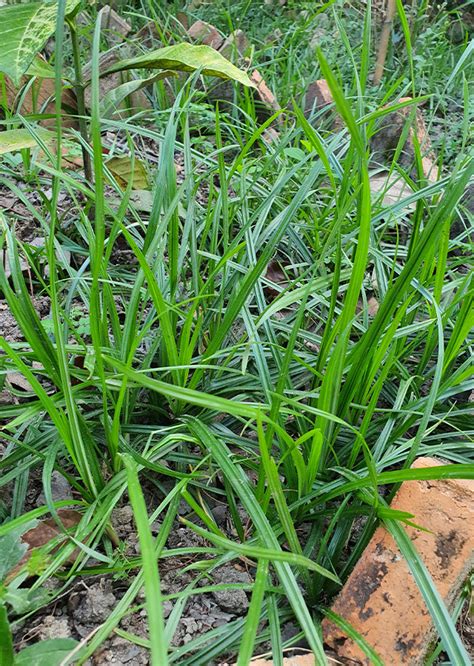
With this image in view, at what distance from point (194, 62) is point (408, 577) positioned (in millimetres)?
1119

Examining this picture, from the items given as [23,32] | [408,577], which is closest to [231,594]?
[408,577]

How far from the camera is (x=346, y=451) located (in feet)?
3.59

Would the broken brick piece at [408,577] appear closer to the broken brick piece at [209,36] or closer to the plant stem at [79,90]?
the plant stem at [79,90]

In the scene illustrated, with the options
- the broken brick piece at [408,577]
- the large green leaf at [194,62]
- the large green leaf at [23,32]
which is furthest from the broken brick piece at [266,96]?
the broken brick piece at [408,577]

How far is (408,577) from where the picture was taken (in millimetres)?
871

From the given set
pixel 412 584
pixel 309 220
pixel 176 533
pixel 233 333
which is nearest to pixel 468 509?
pixel 412 584

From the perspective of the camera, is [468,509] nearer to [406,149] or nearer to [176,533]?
[176,533]

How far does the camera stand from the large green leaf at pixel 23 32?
1.06 metres

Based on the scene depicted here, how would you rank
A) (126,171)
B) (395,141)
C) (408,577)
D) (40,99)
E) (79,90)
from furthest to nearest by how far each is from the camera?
(395,141) → (40,99) → (126,171) → (79,90) → (408,577)

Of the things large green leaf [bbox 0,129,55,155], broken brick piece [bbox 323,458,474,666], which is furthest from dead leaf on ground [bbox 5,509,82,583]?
large green leaf [bbox 0,129,55,155]

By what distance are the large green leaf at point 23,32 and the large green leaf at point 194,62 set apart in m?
0.20

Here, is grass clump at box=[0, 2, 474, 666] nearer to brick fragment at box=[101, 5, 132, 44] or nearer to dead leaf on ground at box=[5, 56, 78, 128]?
dead leaf on ground at box=[5, 56, 78, 128]

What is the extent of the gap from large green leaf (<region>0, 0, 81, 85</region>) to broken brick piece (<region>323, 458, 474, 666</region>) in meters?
0.97

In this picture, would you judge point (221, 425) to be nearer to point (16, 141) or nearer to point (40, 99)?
point (16, 141)
